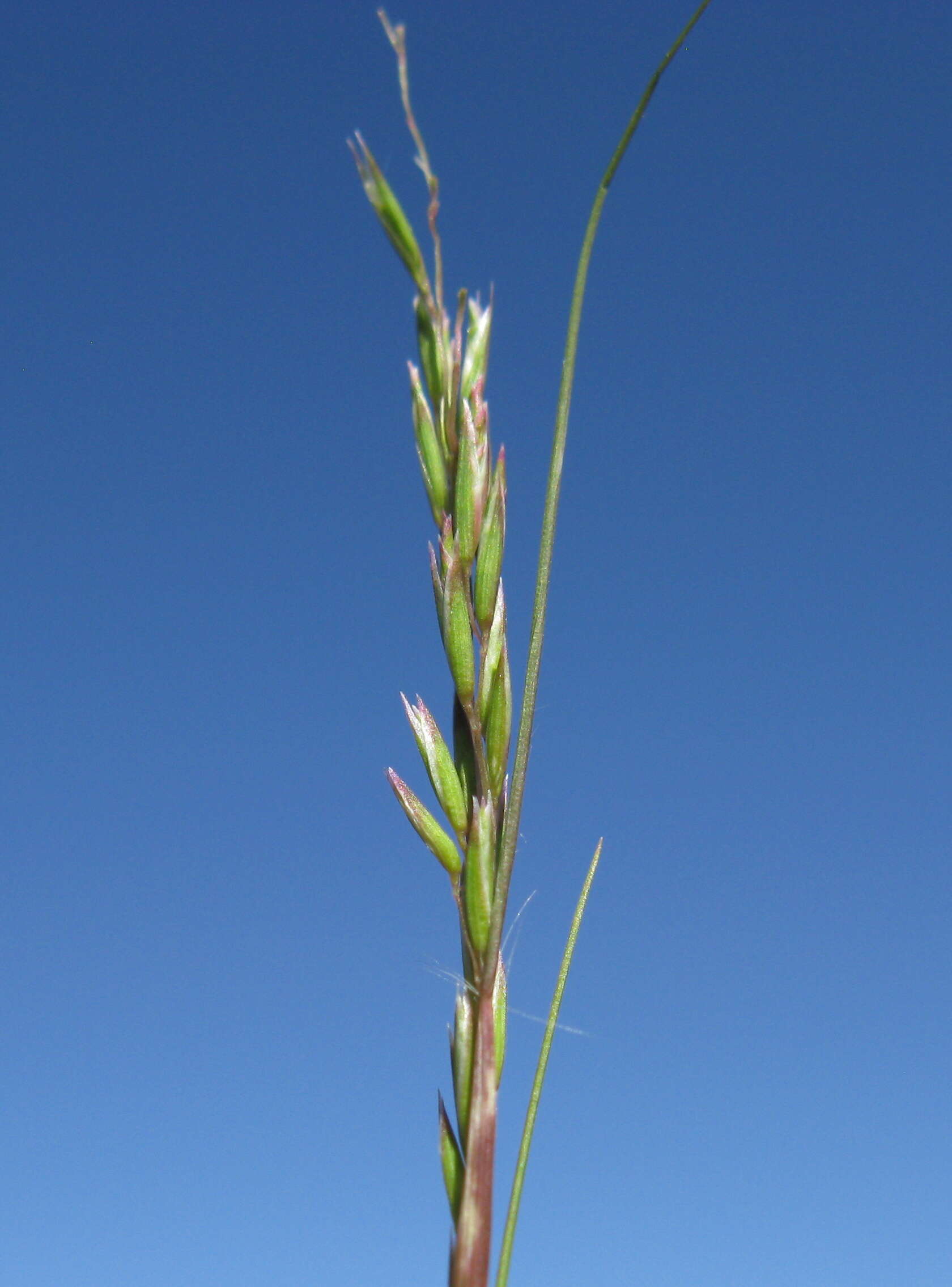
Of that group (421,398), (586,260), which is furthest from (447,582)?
(586,260)

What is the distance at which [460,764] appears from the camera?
3.95 ft

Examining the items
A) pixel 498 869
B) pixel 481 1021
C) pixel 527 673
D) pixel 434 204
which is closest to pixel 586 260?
pixel 434 204

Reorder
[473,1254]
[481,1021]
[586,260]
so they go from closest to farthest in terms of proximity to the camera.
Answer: [473,1254]
[481,1021]
[586,260]

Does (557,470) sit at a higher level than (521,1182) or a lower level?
higher

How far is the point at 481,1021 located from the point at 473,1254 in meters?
0.19

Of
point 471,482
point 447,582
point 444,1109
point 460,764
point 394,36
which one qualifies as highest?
point 394,36

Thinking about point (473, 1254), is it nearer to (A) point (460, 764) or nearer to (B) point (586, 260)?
(A) point (460, 764)

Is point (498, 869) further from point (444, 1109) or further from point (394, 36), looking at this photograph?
point (394, 36)

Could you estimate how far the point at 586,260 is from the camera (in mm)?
1183

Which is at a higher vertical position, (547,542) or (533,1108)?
(547,542)

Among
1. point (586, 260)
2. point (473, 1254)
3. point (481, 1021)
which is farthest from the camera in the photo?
point (586, 260)

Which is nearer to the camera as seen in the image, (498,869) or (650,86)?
(498,869)

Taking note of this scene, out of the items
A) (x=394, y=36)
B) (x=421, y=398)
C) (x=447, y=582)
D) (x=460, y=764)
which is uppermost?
(x=394, y=36)

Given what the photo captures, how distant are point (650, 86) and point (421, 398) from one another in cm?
40
